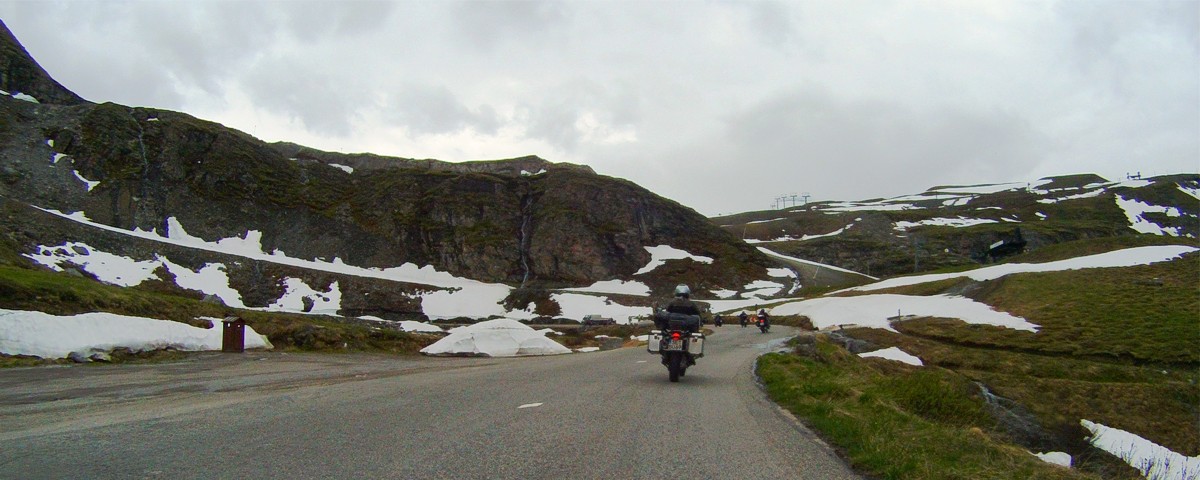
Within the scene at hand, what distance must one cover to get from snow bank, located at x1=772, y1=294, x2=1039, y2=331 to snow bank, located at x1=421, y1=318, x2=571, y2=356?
67.4ft

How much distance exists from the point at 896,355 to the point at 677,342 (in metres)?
16.6

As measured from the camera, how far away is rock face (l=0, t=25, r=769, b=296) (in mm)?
65312

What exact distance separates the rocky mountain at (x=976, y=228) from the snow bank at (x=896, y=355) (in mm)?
58640

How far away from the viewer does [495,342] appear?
2512cm

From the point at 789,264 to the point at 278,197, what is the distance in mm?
77100

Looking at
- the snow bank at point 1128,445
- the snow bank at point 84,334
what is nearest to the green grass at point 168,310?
the snow bank at point 84,334

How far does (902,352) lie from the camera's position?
2566 cm

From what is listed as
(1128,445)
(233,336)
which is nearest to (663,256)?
(233,336)

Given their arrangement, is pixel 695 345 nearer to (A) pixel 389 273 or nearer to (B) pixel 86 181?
(A) pixel 389 273

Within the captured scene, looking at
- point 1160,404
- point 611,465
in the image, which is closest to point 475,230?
point 1160,404

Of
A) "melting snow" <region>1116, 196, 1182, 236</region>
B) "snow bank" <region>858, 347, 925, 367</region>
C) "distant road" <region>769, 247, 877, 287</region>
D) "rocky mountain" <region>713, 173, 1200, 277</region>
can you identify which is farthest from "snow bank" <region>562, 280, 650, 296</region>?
"melting snow" <region>1116, 196, 1182, 236</region>

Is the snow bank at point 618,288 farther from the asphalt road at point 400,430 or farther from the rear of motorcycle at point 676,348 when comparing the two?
the asphalt road at point 400,430

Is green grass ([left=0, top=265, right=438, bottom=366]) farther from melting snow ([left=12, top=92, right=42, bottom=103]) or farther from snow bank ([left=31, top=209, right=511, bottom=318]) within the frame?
melting snow ([left=12, top=92, right=42, bottom=103])

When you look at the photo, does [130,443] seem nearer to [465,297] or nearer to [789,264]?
[465,297]
